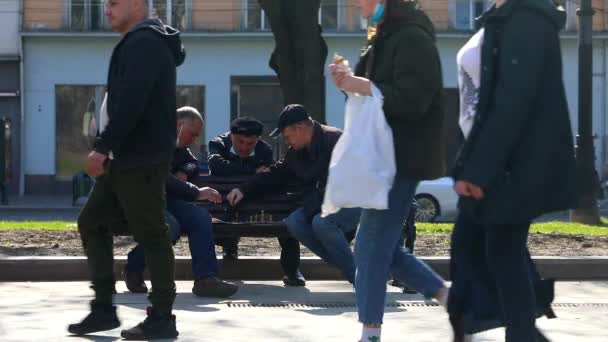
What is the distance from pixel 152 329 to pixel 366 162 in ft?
5.29

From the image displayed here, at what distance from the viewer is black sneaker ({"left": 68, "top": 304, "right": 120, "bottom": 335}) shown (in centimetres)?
649

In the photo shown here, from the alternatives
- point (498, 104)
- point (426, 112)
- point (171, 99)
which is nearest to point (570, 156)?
point (498, 104)

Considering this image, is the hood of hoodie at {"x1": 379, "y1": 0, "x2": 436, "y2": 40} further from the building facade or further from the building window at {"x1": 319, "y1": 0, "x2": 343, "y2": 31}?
the building window at {"x1": 319, "y1": 0, "x2": 343, "y2": 31}

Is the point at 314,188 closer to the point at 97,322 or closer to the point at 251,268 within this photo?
the point at 251,268

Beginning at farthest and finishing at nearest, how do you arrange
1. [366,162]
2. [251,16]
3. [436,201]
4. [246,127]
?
[251,16] → [436,201] → [246,127] → [366,162]

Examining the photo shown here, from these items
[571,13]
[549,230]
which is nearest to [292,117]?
[549,230]

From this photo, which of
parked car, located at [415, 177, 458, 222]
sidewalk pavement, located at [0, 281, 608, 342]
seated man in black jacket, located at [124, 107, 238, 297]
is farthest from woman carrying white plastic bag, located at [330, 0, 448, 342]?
parked car, located at [415, 177, 458, 222]

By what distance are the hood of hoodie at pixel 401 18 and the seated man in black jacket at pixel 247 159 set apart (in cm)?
346

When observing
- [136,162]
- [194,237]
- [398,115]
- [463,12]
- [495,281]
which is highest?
[463,12]

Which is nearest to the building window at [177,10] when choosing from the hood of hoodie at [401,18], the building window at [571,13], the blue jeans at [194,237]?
the building window at [571,13]

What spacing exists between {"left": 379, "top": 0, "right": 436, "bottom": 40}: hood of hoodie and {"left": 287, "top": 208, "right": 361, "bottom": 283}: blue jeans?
2.55m

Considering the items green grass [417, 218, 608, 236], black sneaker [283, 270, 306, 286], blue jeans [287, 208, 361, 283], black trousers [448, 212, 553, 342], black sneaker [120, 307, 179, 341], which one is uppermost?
black trousers [448, 212, 553, 342]

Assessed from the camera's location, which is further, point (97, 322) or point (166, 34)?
point (97, 322)

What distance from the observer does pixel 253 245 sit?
35.9ft
